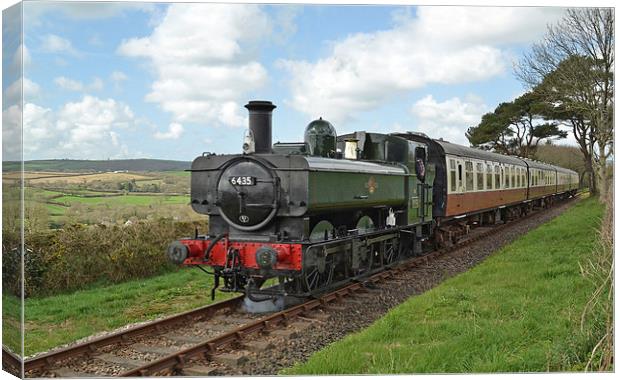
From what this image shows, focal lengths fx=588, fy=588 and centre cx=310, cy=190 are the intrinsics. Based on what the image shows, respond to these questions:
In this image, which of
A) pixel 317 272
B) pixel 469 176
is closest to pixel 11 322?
pixel 317 272

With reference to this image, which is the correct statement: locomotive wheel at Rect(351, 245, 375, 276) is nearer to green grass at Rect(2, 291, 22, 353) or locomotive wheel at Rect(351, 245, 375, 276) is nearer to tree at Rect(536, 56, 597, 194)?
tree at Rect(536, 56, 597, 194)

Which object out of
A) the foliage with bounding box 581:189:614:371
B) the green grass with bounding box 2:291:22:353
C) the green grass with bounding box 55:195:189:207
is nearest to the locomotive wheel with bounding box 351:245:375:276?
the green grass with bounding box 55:195:189:207

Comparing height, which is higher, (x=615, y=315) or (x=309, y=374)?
(x=615, y=315)

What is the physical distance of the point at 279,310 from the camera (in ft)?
28.0

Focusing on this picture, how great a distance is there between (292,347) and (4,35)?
4510 mm

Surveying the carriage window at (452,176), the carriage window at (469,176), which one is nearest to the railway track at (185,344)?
the carriage window at (452,176)

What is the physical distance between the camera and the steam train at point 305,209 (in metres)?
7.92

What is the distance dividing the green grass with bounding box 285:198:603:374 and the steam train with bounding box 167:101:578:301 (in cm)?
155

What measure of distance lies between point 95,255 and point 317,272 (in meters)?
4.37

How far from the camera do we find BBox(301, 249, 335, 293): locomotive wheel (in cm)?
805

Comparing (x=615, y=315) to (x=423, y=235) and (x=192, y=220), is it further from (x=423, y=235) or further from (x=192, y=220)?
(x=192, y=220)

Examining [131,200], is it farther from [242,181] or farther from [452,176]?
[452,176]

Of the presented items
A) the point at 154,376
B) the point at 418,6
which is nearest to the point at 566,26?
the point at 418,6

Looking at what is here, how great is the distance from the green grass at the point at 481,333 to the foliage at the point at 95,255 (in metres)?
4.40
